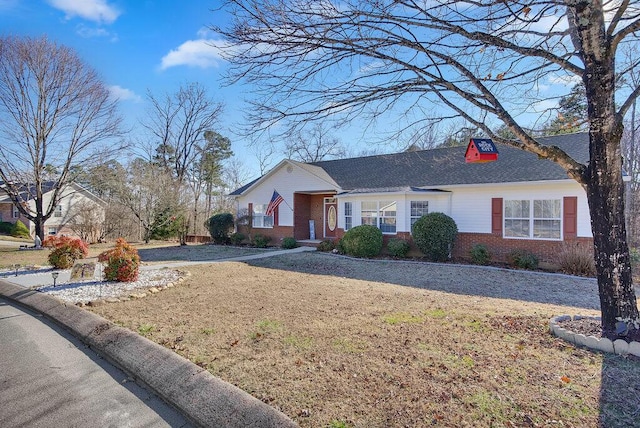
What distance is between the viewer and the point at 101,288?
8.59 meters

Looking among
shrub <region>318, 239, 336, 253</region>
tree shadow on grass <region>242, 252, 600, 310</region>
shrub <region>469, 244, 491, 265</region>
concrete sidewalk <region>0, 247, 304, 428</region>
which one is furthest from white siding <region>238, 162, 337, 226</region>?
concrete sidewalk <region>0, 247, 304, 428</region>

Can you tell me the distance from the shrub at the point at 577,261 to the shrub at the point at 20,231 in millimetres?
38363

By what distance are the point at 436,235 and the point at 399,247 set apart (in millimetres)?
1663

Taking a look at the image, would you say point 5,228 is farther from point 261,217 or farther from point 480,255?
point 480,255

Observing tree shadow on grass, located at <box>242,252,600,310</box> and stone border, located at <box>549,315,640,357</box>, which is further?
tree shadow on grass, located at <box>242,252,600,310</box>

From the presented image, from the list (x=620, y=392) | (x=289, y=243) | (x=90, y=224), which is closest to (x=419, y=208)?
(x=289, y=243)

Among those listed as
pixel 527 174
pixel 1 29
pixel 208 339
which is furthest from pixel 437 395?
pixel 1 29

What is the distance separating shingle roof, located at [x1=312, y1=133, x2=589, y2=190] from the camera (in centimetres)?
1341

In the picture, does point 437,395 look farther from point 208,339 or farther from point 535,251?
point 535,251

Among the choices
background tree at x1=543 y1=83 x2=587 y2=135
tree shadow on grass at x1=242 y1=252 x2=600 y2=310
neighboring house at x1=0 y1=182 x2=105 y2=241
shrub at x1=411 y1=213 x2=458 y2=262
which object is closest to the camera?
background tree at x1=543 y1=83 x2=587 y2=135

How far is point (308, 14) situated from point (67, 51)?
69.4 ft

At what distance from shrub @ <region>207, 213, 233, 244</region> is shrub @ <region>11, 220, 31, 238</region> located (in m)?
20.8

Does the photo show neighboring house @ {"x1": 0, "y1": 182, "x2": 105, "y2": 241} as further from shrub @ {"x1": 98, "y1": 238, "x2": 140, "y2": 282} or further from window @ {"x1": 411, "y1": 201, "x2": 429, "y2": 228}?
window @ {"x1": 411, "y1": 201, "x2": 429, "y2": 228}

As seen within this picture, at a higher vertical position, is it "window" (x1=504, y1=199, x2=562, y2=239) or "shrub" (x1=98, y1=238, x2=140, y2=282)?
"window" (x1=504, y1=199, x2=562, y2=239)
